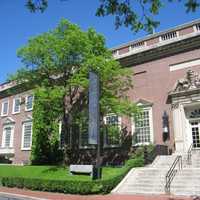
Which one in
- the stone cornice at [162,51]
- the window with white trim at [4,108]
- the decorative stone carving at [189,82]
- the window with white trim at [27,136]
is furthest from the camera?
the window with white trim at [4,108]

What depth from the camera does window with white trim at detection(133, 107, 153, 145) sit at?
25250 millimetres

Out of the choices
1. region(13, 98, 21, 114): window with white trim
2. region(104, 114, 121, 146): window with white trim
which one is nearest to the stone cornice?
region(104, 114, 121, 146): window with white trim

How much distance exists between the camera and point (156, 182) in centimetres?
1709

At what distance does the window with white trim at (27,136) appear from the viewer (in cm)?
3651

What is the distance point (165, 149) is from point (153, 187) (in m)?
7.31

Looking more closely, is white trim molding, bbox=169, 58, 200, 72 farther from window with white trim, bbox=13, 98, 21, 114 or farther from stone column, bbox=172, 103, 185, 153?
window with white trim, bbox=13, 98, 21, 114

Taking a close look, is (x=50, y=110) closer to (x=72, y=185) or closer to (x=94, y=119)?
(x=94, y=119)

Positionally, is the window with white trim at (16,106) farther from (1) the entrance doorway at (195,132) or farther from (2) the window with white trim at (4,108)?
(1) the entrance doorway at (195,132)

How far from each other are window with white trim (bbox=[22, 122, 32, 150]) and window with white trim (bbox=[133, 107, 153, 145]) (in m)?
15.2

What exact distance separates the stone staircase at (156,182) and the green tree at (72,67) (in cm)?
561

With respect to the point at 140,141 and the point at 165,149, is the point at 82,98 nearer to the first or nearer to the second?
the point at 140,141

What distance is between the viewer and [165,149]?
23453 millimetres

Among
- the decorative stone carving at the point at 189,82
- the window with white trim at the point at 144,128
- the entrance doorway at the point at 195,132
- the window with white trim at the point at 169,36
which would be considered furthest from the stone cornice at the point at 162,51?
the entrance doorway at the point at 195,132

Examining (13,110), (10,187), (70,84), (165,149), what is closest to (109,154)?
(165,149)
